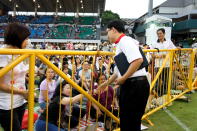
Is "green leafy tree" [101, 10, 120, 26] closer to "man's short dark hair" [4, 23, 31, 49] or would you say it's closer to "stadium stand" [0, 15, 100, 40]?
"stadium stand" [0, 15, 100, 40]

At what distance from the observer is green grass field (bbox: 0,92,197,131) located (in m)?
4.50

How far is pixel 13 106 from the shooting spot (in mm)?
2311

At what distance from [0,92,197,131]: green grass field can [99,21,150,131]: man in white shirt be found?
5.99 ft

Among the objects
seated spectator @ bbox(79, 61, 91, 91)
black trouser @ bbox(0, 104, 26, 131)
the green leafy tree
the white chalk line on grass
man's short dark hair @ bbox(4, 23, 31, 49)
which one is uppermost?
the green leafy tree

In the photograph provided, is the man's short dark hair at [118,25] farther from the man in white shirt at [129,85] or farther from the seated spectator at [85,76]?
the seated spectator at [85,76]

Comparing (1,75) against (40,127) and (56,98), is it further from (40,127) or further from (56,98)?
(40,127)

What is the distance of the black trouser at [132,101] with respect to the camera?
2629mm

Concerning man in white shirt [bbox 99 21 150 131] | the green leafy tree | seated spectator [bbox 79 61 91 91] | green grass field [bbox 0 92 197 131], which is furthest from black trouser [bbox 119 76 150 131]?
the green leafy tree

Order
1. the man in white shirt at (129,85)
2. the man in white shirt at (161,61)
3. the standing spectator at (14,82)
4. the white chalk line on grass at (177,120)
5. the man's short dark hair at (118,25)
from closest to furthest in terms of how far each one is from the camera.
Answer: the standing spectator at (14,82) → the man in white shirt at (129,85) → the man's short dark hair at (118,25) → the white chalk line on grass at (177,120) → the man in white shirt at (161,61)

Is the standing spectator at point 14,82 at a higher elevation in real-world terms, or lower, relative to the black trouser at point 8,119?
higher

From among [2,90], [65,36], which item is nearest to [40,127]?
[2,90]

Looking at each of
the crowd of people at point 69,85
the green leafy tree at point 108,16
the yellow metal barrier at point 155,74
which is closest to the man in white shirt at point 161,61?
the yellow metal barrier at point 155,74

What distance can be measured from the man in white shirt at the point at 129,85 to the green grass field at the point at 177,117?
1.82 meters

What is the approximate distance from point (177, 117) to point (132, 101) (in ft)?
9.64
